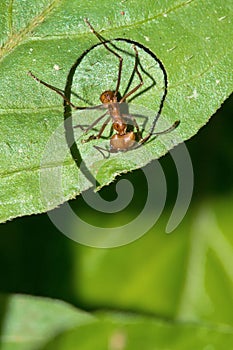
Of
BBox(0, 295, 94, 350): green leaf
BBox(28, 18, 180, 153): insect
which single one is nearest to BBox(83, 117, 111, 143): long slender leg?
BBox(28, 18, 180, 153): insect

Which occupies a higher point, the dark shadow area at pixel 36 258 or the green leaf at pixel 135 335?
the dark shadow area at pixel 36 258

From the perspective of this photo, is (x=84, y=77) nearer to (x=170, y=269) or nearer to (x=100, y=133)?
(x=100, y=133)

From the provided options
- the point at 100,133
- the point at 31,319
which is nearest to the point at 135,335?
the point at 31,319

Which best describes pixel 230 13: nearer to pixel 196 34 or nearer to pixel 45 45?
pixel 196 34

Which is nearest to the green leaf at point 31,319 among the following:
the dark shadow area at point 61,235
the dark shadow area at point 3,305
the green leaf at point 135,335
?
the dark shadow area at point 3,305

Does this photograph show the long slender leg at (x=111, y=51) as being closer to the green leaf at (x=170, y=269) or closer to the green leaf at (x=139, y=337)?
the green leaf at (x=139, y=337)

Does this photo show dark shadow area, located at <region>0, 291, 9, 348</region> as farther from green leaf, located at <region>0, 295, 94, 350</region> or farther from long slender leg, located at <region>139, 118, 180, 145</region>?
long slender leg, located at <region>139, 118, 180, 145</region>

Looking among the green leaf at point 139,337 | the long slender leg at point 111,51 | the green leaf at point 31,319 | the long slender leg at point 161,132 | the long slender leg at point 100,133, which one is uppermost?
the long slender leg at point 111,51
